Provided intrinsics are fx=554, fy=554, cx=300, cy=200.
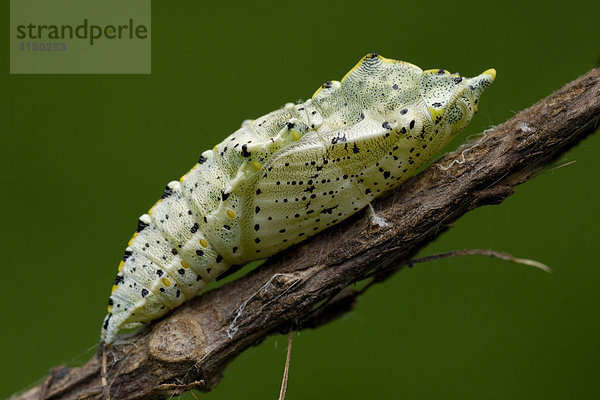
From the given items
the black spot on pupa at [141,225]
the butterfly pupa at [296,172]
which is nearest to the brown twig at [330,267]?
the butterfly pupa at [296,172]

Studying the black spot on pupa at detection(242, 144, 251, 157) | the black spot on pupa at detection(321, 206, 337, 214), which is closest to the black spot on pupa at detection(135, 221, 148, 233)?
the black spot on pupa at detection(242, 144, 251, 157)

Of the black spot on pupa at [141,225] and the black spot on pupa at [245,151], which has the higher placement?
the black spot on pupa at [245,151]

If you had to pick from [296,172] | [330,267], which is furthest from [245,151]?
[330,267]

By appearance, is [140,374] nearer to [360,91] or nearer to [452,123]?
[360,91]

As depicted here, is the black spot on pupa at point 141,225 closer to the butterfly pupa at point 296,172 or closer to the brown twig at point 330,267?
the butterfly pupa at point 296,172

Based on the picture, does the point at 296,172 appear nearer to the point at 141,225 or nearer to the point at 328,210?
the point at 328,210

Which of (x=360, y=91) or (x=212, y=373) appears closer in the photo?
(x=360, y=91)

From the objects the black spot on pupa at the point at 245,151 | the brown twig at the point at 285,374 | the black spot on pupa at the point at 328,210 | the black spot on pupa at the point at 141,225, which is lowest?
the brown twig at the point at 285,374

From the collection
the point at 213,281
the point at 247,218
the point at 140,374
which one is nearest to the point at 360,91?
the point at 247,218
